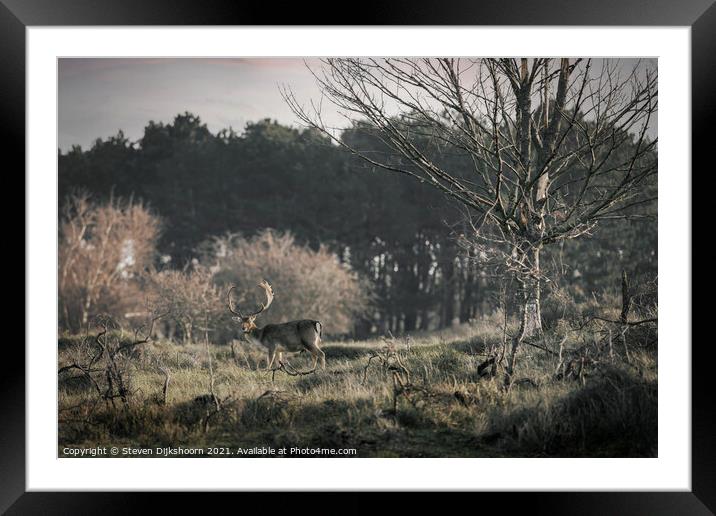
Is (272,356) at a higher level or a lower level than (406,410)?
higher

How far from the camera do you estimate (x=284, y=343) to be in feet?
23.4

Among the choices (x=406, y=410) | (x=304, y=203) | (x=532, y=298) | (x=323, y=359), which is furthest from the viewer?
(x=304, y=203)

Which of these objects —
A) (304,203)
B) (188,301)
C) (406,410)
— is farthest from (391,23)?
(304,203)

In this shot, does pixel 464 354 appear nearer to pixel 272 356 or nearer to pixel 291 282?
pixel 272 356

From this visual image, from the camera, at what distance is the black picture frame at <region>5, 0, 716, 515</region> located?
199 inches

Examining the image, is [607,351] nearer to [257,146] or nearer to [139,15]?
[139,15]

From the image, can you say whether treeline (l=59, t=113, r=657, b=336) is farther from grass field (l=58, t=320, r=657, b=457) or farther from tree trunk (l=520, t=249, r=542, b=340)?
grass field (l=58, t=320, r=657, b=457)

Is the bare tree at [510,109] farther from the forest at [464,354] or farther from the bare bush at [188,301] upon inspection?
the bare bush at [188,301]

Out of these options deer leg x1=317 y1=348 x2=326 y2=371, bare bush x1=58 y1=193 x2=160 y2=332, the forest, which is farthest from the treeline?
deer leg x1=317 y1=348 x2=326 y2=371

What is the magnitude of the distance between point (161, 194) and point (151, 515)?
57.5 ft

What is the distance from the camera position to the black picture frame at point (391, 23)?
5062 mm

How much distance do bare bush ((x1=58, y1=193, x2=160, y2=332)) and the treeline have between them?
2194 mm

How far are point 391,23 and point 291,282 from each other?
41.2 feet

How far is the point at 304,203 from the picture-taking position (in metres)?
21.5
